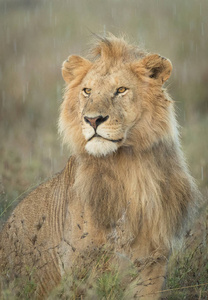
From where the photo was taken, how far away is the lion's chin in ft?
15.8

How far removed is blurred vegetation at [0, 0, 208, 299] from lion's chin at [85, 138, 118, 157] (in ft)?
4.14

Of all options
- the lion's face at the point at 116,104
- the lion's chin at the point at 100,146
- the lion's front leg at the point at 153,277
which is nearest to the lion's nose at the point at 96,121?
the lion's face at the point at 116,104

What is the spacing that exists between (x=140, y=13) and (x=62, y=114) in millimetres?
23901

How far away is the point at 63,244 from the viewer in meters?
5.22

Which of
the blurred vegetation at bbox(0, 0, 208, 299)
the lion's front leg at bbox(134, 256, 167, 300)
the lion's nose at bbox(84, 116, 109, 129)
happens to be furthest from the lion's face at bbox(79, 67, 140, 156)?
the lion's front leg at bbox(134, 256, 167, 300)

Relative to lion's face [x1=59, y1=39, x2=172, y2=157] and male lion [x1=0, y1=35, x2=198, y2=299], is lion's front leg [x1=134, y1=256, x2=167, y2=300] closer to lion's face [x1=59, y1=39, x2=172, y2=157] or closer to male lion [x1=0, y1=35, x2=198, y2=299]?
male lion [x1=0, y1=35, x2=198, y2=299]

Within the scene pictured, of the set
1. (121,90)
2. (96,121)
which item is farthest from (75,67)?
(96,121)

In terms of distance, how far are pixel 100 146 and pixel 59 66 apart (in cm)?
1641

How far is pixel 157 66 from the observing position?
5254 mm

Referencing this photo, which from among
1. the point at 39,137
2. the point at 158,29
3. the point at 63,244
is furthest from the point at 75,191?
the point at 158,29

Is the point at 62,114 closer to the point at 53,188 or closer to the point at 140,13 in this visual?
the point at 53,188

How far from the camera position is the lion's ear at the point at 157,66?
5207 millimetres

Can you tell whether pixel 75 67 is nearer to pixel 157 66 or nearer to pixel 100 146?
pixel 157 66

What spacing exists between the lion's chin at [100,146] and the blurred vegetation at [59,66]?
126 centimetres
